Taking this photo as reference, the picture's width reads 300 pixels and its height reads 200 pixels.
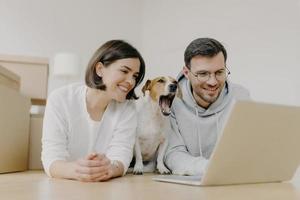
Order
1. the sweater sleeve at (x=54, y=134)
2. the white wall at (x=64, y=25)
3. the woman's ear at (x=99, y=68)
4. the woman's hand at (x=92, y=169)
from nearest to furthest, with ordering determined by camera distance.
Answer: the woman's hand at (x=92, y=169) < the sweater sleeve at (x=54, y=134) < the woman's ear at (x=99, y=68) < the white wall at (x=64, y=25)

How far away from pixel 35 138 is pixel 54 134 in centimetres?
40

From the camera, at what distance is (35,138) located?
1.63 meters

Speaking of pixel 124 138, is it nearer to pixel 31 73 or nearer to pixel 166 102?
pixel 166 102

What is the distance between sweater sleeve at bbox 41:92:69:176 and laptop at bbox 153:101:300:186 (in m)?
0.34

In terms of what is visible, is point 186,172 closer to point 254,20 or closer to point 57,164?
point 57,164

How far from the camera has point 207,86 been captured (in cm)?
151

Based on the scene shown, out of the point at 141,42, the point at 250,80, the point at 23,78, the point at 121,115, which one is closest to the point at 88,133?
the point at 121,115

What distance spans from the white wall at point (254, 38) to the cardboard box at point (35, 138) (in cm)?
124

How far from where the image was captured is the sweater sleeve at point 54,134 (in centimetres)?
124

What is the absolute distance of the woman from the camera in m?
1.29

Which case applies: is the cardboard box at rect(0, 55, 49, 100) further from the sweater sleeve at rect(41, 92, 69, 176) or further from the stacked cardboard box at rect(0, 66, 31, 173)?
the sweater sleeve at rect(41, 92, 69, 176)

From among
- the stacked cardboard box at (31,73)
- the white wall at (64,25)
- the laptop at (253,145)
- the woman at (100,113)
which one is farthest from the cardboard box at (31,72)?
the white wall at (64,25)

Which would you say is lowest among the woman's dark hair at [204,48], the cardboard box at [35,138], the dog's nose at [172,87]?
the cardboard box at [35,138]

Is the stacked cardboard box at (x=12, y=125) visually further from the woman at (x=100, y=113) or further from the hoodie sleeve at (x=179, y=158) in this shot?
the hoodie sleeve at (x=179, y=158)
